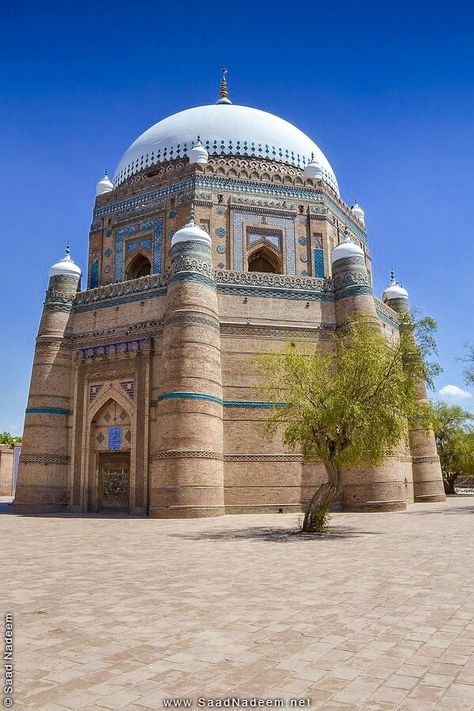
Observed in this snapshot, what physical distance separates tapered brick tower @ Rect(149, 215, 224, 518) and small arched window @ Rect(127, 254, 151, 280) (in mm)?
5174

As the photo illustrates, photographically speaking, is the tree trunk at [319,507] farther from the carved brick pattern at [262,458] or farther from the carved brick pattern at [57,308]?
the carved brick pattern at [57,308]

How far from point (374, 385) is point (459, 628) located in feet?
25.2

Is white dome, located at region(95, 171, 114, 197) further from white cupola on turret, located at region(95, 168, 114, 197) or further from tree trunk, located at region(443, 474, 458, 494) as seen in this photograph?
tree trunk, located at region(443, 474, 458, 494)

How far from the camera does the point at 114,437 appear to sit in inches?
717

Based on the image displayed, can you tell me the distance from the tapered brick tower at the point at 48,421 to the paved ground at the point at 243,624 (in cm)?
982

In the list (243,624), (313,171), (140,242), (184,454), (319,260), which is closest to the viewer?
(243,624)

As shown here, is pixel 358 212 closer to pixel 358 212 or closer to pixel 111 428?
pixel 358 212

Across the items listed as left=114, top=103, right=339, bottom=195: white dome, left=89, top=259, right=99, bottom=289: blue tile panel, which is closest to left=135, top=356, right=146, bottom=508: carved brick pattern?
Result: left=89, top=259, right=99, bottom=289: blue tile panel

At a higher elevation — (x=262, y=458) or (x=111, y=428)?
(x=111, y=428)

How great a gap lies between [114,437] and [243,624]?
47.4 feet

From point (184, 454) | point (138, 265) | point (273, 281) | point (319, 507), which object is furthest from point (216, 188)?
point (319, 507)

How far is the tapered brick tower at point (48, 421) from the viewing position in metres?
18.1

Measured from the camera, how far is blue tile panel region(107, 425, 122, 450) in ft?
59.4

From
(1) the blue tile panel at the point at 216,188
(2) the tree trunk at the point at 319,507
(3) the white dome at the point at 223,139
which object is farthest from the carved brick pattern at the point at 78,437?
(3) the white dome at the point at 223,139
